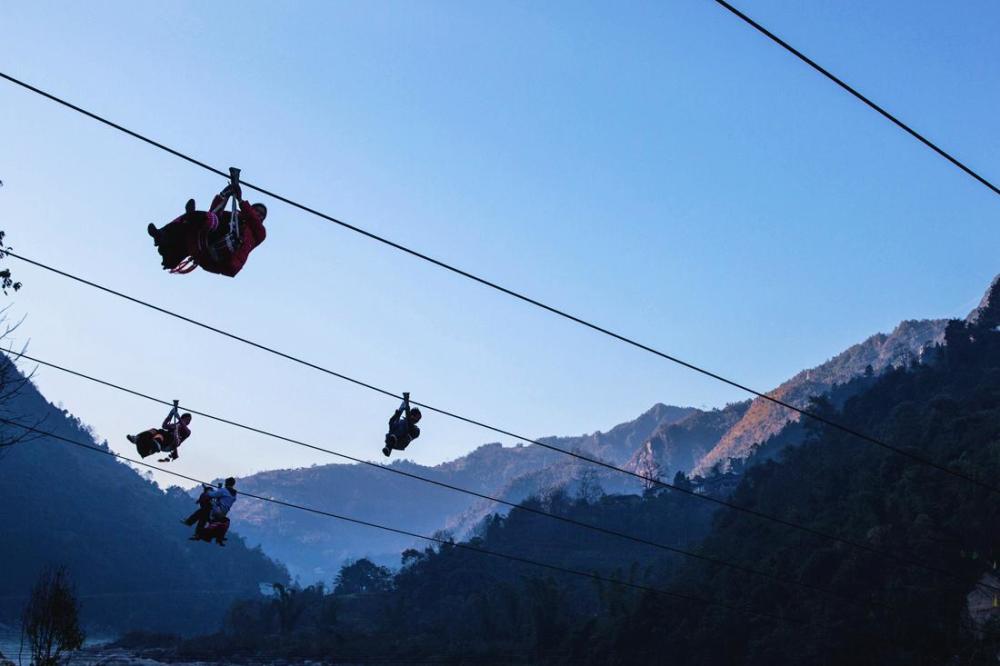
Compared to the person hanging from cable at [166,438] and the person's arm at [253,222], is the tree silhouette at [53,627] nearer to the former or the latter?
the person hanging from cable at [166,438]

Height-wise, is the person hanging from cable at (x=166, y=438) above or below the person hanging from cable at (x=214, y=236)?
below

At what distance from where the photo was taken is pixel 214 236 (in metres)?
8.30

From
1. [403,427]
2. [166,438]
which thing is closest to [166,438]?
[166,438]

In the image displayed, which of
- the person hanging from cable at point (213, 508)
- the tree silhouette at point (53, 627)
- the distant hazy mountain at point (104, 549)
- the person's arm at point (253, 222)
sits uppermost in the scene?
the person's arm at point (253, 222)

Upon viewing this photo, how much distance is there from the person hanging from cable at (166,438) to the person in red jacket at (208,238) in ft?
19.8

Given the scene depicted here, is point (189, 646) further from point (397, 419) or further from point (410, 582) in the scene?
point (397, 419)

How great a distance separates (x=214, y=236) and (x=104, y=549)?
160410 mm

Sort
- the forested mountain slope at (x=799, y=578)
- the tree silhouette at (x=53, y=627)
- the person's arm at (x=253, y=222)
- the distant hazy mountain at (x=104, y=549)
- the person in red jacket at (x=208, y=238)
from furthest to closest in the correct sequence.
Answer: the distant hazy mountain at (x=104, y=549) → the forested mountain slope at (x=799, y=578) → the tree silhouette at (x=53, y=627) → the person's arm at (x=253, y=222) → the person in red jacket at (x=208, y=238)

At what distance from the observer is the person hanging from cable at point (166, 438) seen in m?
13.9

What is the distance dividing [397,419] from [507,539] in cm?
11117

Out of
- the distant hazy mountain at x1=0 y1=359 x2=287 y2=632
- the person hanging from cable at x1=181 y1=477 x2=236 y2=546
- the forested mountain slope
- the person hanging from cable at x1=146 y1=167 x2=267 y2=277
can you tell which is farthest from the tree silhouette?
the distant hazy mountain at x1=0 y1=359 x2=287 y2=632

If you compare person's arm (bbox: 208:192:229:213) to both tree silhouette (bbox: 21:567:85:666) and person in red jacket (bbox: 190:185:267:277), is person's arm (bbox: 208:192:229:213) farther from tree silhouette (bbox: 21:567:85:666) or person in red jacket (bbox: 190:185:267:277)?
tree silhouette (bbox: 21:567:85:666)

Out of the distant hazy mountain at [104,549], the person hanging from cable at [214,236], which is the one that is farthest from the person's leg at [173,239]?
the distant hazy mountain at [104,549]

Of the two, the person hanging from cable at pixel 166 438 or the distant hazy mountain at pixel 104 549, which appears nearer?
the person hanging from cable at pixel 166 438
